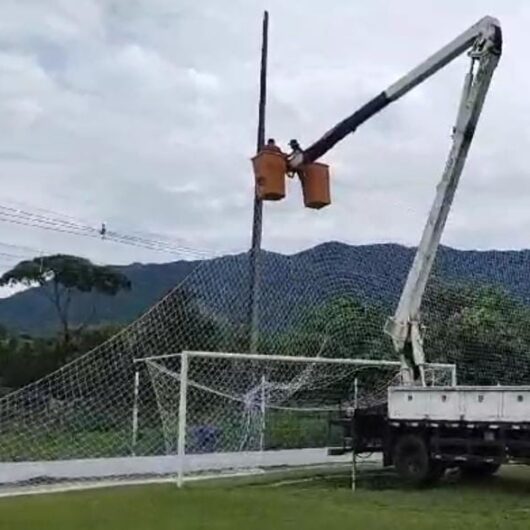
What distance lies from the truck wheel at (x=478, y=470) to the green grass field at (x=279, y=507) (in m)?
0.24

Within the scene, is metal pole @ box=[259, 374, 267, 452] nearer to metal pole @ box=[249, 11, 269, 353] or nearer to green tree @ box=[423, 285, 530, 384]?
metal pole @ box=[249, 11, 269, 353]

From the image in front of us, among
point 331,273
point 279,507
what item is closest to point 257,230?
point 331,273

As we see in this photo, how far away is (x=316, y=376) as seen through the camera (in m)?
18.7

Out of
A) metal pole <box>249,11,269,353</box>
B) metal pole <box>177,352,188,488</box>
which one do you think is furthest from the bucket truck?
metal pole <box>249,11,269,353</box>

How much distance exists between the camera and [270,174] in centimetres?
1460

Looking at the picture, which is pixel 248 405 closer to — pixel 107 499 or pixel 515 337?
pixel 107 499

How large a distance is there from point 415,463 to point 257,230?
23.8 ft

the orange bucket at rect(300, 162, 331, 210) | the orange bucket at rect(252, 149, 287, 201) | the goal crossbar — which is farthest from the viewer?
the goal crossbar

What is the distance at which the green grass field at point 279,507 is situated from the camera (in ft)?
34.1

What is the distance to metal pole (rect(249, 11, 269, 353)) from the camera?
61.9ft

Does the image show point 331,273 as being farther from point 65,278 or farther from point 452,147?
point 65,278

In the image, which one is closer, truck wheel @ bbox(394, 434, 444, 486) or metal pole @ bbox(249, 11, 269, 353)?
truck wheel @ bbox(394, 434, 444, 486)

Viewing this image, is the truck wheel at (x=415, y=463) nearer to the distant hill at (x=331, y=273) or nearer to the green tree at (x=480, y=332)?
the distant hill at (x=331, y=273)

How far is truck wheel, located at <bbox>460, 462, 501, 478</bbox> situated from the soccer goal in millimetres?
1873
